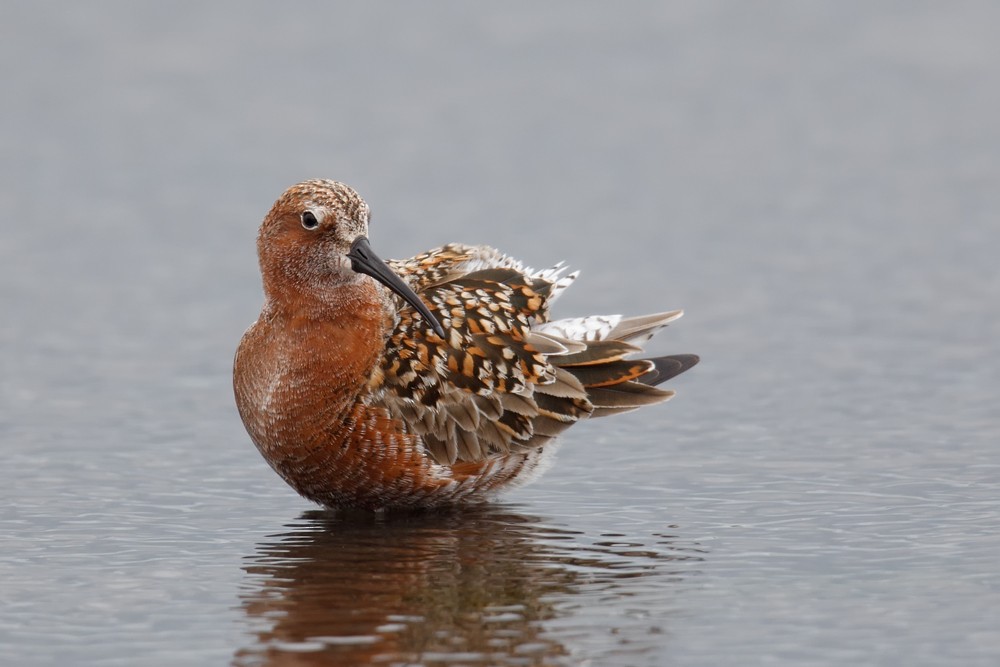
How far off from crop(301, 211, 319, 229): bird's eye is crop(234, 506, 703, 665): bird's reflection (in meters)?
1.73

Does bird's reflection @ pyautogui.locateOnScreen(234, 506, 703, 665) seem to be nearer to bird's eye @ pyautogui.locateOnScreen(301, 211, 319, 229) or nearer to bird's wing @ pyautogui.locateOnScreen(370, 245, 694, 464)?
bird's wing @ pyautogui.locateOnScreen(370, 245, 694, 464)

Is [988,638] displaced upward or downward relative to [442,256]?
downward

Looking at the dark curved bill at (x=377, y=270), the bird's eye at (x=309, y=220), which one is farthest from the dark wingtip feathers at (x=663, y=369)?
the bird's eye at (x=309, y=220)

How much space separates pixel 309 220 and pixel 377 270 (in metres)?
0.48

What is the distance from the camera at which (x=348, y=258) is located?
9.40m

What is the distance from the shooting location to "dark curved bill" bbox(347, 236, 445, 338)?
366 inches

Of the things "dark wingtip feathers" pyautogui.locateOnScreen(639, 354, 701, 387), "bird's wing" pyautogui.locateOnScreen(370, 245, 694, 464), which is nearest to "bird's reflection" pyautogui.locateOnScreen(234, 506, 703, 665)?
"bird's wing" pyautogui.locateOnScreen(370, 245, 694, 464)

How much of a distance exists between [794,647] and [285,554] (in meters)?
2.92

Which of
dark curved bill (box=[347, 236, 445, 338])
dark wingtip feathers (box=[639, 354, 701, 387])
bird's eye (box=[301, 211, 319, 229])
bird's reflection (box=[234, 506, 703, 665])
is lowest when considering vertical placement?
bird's reflection (box=[234, 506, 703, 665])

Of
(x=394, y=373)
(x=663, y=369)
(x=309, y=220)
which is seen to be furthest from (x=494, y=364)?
(x=309, y=220)

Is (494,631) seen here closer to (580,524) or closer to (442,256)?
(580,524)


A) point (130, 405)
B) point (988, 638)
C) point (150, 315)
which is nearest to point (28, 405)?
point (130, 405)

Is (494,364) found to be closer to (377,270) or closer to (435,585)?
(377,270)

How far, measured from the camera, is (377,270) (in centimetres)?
930
